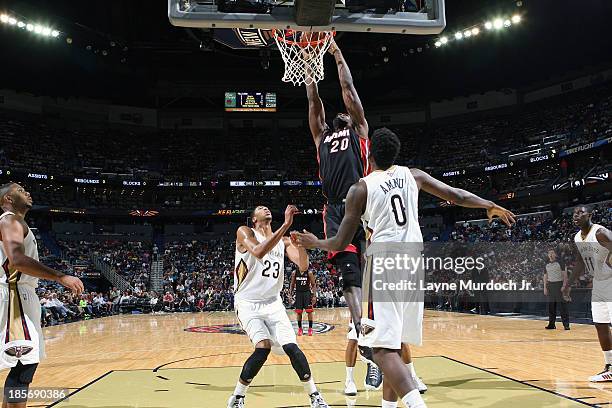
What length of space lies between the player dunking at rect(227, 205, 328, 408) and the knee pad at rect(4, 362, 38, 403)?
1729mm

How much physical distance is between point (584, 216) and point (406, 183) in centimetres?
418

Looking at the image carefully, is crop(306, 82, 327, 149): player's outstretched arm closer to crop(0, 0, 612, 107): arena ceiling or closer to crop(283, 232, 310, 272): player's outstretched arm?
crop(283, 232, 310, 272): player's outstretched arm

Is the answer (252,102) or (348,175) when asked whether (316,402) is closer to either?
(348,175)

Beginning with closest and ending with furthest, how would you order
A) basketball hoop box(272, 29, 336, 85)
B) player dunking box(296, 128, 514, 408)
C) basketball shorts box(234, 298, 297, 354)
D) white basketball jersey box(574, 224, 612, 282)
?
player dunking box(296, 128, 514, 408)
basketball shorts box(234, 298, 297, 354)
basketball hoop box(272, 29, 336, 85)
white basketball jersey box(574, 224, 612, 282)

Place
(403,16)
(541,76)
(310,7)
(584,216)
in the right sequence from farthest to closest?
(541,76)
(584,216)
(403,16)
(310,7)

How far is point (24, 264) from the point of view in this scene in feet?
12.9

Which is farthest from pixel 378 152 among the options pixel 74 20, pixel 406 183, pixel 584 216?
pixel 74 20

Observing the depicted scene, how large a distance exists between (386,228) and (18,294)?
298 cm

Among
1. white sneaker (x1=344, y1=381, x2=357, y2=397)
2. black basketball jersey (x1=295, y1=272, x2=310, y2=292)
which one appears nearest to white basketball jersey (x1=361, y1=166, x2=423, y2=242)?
white sneaker (x1=344, y1=381, x2=357, y2=397)

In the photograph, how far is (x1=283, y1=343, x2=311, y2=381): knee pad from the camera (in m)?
4.93

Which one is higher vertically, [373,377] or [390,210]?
[390,210]

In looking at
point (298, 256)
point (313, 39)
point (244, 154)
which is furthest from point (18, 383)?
point (244, 154)

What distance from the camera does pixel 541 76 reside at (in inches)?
1207

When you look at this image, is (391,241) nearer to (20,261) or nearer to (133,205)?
(20,261)
